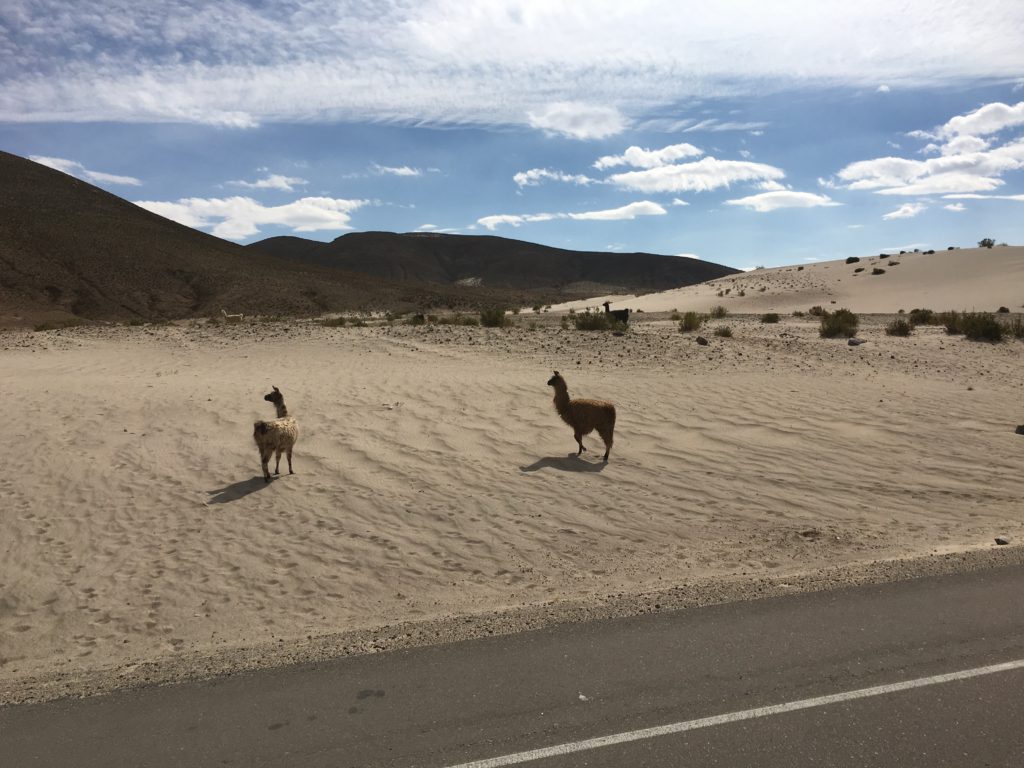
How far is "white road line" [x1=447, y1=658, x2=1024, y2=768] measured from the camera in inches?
150

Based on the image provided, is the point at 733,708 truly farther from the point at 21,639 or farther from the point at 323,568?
the point at 21,639

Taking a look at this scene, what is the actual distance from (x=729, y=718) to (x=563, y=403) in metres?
6.48

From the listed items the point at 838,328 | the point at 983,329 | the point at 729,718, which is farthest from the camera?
the point at 838,328

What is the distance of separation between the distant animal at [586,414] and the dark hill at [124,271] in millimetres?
42555

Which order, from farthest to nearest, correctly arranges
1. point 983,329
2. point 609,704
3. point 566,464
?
point 983,329, point 566,464, point 609,704

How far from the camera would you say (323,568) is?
685cm

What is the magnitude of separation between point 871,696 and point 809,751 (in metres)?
0.80

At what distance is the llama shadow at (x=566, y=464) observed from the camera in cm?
986

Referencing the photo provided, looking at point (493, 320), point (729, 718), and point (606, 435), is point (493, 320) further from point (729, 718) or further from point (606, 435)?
point (729, 718)

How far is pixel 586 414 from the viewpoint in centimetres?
1009

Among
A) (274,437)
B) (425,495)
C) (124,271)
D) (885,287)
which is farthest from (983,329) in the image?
(124,271)

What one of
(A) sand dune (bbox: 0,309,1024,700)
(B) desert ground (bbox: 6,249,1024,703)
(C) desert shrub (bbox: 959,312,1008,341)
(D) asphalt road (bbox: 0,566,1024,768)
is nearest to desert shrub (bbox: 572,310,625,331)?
(B) desert ground (bbox: 6,249,1024,703)

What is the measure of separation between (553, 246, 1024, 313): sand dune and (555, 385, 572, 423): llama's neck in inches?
1390

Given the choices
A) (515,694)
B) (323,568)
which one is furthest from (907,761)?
(323,568)
